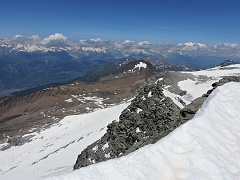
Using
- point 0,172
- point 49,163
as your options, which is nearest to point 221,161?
point 49,163

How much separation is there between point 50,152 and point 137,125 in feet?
147

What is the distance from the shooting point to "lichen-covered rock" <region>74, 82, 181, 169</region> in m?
34.3

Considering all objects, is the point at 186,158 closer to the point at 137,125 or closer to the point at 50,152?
the point at 137,125

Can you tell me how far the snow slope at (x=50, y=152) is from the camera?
194ft

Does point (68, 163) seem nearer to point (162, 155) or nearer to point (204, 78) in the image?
point (162, 155)

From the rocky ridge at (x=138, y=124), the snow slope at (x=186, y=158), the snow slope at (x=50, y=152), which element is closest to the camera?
the snow slope at (x=186, y=158)

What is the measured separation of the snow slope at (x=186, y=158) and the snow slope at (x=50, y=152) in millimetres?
37334

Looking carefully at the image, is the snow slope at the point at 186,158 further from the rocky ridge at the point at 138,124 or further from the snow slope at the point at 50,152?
the snow slope at the point at 50,152

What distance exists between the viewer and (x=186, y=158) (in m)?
11.7

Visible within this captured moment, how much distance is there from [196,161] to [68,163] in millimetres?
48624

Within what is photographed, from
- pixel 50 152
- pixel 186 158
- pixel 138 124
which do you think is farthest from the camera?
pixel 50 152

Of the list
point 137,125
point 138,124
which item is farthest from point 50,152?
point 138,124

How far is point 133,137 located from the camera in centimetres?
3456

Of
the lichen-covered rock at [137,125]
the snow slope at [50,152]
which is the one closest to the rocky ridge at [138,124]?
the lichen-covered rock at [137,125]
